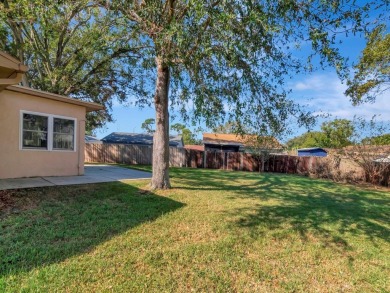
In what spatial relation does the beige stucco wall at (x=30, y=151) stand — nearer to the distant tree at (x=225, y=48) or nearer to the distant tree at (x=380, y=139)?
the distant tree at (x=225, y=48)

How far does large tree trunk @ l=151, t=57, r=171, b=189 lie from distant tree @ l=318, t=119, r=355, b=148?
33.7 feet

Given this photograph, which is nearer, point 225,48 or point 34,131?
point 225,48

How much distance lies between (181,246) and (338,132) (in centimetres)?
1264

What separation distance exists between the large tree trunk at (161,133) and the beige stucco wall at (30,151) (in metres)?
3.80

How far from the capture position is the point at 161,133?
24.5ft

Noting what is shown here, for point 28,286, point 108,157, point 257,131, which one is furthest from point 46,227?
point 108,157

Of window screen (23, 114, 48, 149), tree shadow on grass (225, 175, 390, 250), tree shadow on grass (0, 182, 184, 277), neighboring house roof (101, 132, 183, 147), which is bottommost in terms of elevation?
tree shadow on grass (225, 175, 390, 250)

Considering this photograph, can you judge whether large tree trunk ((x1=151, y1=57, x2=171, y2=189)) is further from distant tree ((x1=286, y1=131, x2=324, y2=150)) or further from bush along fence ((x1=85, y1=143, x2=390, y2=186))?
bush along fence ((x1=85, y1=143, x2=390, y2=186))

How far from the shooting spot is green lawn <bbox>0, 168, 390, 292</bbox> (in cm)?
286

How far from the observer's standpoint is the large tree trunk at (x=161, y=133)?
7391mm

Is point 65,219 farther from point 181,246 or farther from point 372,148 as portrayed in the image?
point 372,148

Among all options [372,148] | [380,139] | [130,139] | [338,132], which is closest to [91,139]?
[130,139]

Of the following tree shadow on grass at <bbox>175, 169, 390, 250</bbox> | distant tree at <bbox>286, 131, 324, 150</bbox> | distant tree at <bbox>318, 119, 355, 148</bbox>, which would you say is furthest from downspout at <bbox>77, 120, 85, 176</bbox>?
distant tree at <bbox>318, 119, 355, 148</bbox>

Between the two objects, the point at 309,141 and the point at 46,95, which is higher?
the point at 309,141
